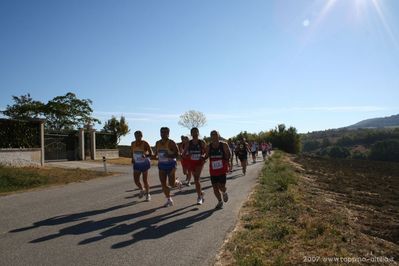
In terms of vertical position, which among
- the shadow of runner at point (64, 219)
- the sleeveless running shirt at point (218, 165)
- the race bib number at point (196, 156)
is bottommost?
the shadow of runner at point (64, 219)

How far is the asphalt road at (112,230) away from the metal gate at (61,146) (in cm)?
1880

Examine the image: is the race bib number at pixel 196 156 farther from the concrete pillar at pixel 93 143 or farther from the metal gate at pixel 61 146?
the concrete pillar at pixel 93 143

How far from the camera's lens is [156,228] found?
762 centimetres

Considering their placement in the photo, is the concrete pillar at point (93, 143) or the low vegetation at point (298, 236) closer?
the low vegetation at point (298, 236)

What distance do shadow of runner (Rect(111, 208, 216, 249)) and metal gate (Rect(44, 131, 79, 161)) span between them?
2355 centimetres

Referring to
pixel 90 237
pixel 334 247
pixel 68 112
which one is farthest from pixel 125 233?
pixel 68 112

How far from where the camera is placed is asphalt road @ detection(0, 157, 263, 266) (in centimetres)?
584

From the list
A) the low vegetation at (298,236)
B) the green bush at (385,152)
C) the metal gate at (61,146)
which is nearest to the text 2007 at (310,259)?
the low vegetation at (298,236)

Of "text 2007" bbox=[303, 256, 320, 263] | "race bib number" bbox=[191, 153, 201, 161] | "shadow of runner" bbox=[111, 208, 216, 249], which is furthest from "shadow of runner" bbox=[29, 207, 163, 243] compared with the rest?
"text 2007" bbox=[303, 256, 320, 263]

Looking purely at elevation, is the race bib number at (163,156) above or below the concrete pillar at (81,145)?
below

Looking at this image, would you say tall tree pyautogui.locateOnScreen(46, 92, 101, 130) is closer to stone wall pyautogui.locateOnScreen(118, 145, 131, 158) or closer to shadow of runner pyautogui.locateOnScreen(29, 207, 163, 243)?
stone wall pyautogui.locateOnScreen(118, 145, 131, 158)

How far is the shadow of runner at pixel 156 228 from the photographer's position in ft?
22.1

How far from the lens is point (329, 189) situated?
1766 centimetres

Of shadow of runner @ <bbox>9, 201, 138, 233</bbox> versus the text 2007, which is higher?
shadow of runner @ <bbox>9, 201, 138, 233</bbox>
